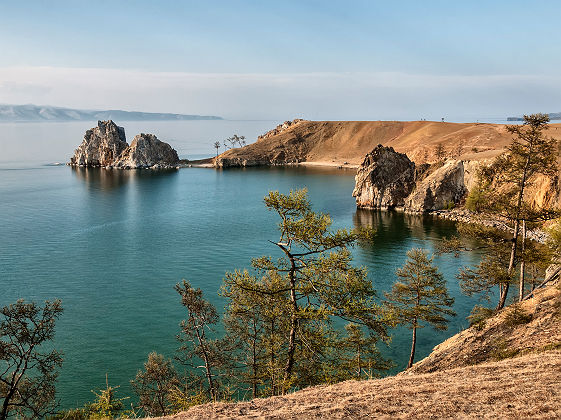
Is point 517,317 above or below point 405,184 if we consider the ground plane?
below

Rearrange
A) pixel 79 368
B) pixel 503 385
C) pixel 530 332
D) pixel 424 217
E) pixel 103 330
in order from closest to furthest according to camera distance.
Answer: pixel 503 385 < pixel 530 332 < pixel 79 368 < pixel 103 330 < pixel 424 217

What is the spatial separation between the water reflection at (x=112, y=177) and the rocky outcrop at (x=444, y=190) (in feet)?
331

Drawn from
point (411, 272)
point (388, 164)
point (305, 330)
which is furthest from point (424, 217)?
point (305, 330)

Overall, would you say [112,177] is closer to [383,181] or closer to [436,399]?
[383,181]

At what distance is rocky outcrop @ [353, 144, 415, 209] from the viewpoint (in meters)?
104

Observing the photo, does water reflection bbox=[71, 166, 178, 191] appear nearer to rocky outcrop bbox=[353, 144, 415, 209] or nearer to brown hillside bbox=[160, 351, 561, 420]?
rocky outcrop bbox=[353, 144, 415, 209]

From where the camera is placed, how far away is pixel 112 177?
574 ft

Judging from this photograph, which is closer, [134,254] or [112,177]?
[134,254]

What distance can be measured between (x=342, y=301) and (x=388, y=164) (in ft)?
310

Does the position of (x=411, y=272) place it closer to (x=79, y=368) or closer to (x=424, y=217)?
(x=79, y=368)

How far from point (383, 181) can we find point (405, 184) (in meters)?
5.51

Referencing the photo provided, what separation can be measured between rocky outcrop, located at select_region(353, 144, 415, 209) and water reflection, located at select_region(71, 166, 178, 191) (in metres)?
85.8

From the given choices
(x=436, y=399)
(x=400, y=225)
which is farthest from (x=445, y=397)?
(x=400, y=225)

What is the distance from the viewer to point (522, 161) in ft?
90.3
